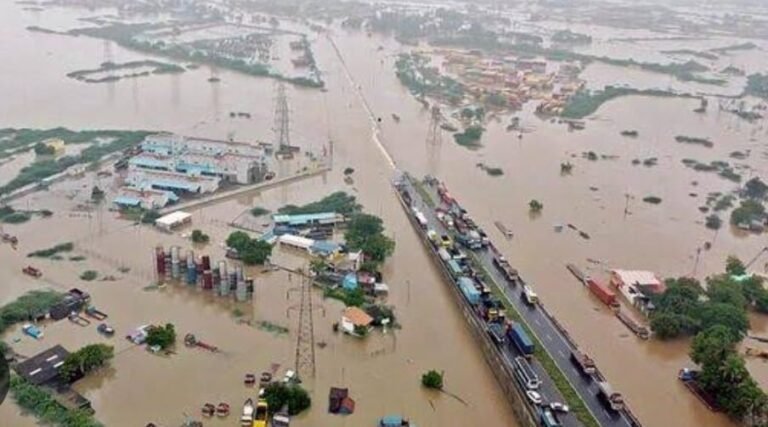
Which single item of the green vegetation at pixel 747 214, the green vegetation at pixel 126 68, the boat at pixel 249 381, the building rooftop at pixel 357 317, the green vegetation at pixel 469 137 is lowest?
the boat at pixel 249 381

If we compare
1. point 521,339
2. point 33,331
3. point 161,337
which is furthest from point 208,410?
point 521,339

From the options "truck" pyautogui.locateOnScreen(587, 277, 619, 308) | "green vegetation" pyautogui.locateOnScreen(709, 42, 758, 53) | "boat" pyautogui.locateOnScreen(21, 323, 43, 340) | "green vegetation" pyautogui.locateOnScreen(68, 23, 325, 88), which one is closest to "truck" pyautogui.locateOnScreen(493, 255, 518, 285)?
"truck" pyautogui.locateOnScreen(587, 277, 619, 308)

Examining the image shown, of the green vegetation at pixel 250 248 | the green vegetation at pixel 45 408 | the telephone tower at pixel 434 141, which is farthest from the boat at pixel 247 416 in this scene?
the telephone tower at pixel 434 141

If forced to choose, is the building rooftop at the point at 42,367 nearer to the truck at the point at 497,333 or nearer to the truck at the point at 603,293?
the truck at the point at 497,333

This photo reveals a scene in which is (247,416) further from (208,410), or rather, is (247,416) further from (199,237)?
(199,237)

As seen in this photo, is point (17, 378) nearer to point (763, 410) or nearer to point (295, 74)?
point (763, 410)

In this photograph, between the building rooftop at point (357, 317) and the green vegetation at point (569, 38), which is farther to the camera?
the green vegetation at point (569, 38)
